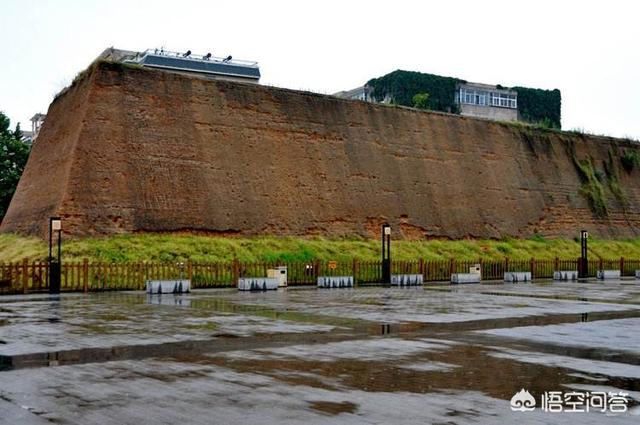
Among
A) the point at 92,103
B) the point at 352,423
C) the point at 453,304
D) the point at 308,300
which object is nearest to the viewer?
the point at 352,423

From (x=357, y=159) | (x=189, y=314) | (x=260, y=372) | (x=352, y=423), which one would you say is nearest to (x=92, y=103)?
(x=357, y=159)

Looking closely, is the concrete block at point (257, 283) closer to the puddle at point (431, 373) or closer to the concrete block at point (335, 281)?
the concrete block at point (335, 281)

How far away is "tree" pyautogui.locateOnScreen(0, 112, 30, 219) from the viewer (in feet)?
163

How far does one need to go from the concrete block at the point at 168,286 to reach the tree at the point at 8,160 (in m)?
28.7

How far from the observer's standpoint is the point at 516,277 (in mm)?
36250

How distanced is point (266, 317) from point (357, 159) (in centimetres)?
2894

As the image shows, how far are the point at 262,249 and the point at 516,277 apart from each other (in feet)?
42.9

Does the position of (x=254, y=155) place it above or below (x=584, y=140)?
below

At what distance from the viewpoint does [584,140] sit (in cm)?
5734

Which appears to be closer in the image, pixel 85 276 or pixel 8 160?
pixel 85 276

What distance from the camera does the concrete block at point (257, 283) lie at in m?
27.0

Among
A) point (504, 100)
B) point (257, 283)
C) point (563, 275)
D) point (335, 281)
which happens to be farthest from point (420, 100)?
point (257, 283)

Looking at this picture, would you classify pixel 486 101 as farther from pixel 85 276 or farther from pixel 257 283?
pixel 85 276

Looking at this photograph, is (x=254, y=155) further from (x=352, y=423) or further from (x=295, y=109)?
(x=352, y=423)
